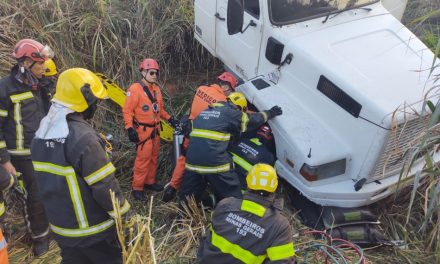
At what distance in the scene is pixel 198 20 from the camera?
5.43 metres

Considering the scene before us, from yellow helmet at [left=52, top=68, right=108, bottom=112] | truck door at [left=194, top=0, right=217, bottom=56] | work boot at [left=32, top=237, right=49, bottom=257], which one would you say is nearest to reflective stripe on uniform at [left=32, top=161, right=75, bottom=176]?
yellow helmet at [left=52, top=68, right=108, bottom=112]

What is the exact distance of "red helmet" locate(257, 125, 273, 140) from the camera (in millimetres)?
4051

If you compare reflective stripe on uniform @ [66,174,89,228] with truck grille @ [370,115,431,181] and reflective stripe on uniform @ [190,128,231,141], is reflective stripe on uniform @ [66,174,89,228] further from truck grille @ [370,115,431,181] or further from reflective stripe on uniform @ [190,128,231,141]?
truck grille @ [370,115,431,181]

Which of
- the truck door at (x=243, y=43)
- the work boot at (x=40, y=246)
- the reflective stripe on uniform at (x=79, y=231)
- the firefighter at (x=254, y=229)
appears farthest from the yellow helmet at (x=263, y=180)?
the work boot at (x=40, y=246)

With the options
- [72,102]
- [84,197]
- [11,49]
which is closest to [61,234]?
[84,197]

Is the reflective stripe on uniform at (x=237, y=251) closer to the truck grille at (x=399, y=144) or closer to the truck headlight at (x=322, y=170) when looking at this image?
the truck headlight at (x=322, y=170)

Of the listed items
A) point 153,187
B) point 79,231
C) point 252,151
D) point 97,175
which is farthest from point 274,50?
point 79,231

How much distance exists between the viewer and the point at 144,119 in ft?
14.5

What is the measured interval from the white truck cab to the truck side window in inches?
0.4

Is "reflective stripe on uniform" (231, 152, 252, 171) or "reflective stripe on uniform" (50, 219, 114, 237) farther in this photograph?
"reflective stripe on uniform" (231, 152, 252, 171)

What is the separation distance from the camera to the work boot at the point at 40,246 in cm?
378

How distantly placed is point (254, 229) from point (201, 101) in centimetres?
200

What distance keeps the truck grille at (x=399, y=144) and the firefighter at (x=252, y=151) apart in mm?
984

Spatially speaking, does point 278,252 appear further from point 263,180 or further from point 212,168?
point 212,168
